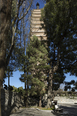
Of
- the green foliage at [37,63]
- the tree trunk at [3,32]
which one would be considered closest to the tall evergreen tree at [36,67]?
the green foliage at [37,63]

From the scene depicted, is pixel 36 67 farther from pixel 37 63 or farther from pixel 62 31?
pixel 62 31

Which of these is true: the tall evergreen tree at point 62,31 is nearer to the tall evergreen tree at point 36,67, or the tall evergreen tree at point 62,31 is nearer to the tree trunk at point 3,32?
the tall evergreen tree at point 36,67

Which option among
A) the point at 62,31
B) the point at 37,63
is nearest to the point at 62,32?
the point at 62,31

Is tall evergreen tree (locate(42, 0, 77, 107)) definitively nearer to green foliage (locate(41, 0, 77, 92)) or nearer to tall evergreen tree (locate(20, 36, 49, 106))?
green foliage (locate(41, 0, 77, 92))

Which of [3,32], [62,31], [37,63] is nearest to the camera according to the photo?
[3,32]

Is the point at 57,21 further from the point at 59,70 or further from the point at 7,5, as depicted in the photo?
the point at 7,5

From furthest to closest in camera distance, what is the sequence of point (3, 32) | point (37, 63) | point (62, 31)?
point (37, 63)
point (62, 31)
point (3, 32)

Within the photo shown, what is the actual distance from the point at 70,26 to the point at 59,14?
78.5 inches

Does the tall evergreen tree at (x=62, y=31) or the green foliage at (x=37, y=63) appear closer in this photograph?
the tall evergreen tree at (x=62, y=31)

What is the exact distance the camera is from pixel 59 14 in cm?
1277

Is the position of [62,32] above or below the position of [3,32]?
above

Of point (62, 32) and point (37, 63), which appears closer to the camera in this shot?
point (62, 32)

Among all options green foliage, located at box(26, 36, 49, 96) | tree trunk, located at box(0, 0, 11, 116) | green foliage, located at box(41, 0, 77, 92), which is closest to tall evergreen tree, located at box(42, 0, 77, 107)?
green foliage, located at box(41, 0, 77, 92)

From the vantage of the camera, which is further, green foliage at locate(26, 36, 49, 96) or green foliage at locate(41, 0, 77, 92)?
green foliage at locate(26, 36, 49, 96)
